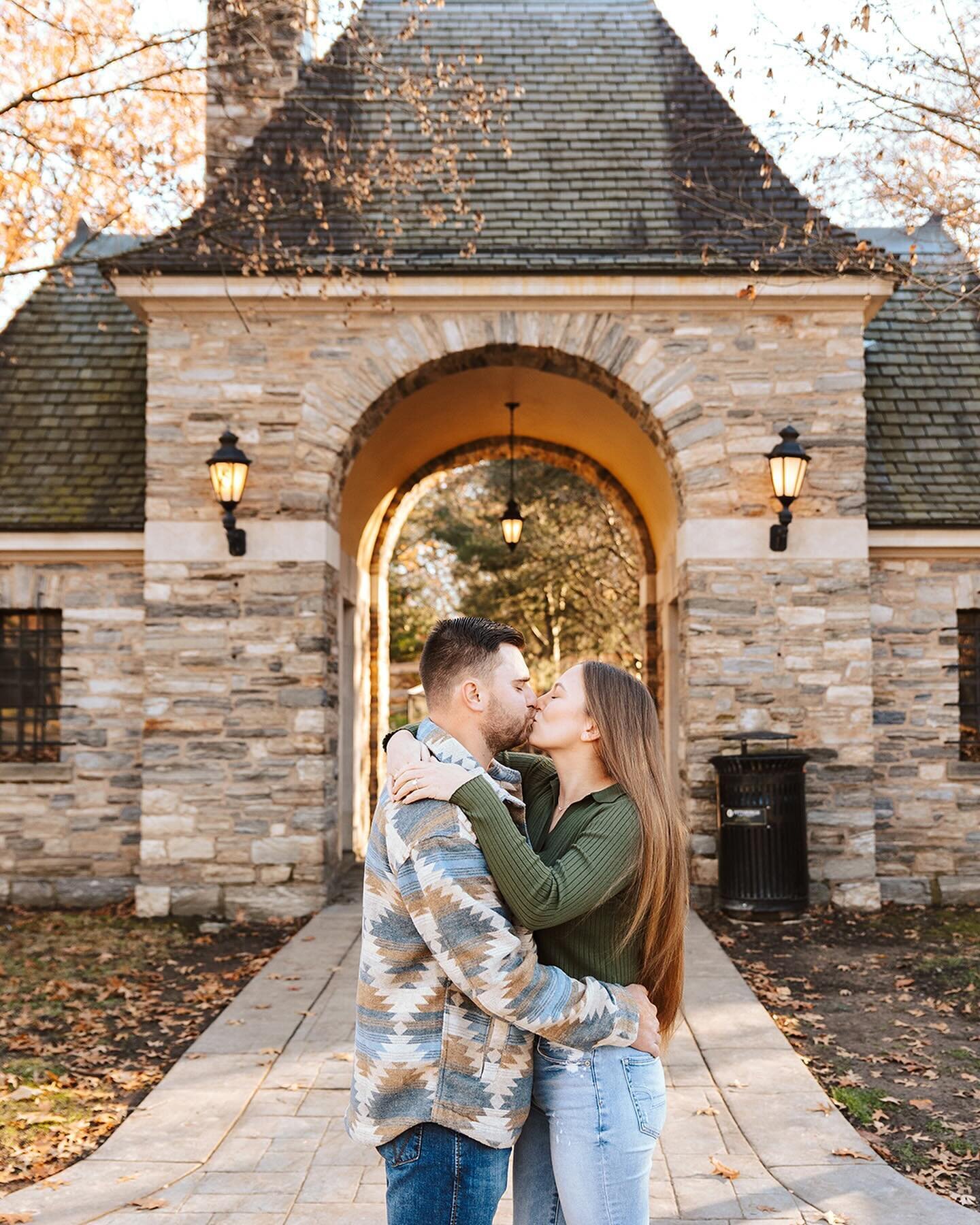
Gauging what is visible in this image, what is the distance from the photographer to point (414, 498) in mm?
13008

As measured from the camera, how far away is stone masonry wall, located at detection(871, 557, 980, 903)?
30.2ft

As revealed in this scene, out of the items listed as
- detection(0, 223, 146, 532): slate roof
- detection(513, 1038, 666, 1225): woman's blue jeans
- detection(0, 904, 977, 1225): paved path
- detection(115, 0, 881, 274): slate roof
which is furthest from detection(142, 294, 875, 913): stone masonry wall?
detection(513, 1038, 666, 1225): woman's blue jeans

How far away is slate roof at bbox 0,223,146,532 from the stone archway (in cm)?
324

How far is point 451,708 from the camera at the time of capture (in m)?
2.30

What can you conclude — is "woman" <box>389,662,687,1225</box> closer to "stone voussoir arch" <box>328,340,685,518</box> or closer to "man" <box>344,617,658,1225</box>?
"man" <box>344,617,658,1225</box>

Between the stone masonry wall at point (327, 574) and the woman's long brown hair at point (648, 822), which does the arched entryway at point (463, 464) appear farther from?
the woman's long brown hair at point (648, 822)

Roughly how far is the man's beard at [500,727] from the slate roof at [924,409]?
24.5 feet

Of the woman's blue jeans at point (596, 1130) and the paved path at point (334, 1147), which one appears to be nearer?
the woman's blue jeans at point (596, 1130)

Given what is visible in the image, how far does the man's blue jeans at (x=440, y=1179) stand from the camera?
2068 millimetres

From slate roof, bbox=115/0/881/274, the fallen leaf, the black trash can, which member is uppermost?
slate roof, bbox=115/0/881/274

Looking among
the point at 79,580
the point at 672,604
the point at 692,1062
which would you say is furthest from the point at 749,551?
the point at 79,580

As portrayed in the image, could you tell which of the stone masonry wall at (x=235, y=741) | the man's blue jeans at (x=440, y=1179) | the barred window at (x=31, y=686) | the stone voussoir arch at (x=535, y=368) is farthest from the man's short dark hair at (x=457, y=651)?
the barred window at (x=31, y=686)

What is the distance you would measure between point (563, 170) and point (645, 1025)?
866 cm

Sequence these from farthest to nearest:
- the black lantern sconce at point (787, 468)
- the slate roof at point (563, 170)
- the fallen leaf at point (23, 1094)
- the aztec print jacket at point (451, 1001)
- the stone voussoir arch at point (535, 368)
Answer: the stone voussoir arch at point (535, 368), the slate roof at point (563, 170), the black lantern sconce at point (787, 468), the fallen leaf at point (23, 1094), the aztec print jacket at point (451, 1001)
